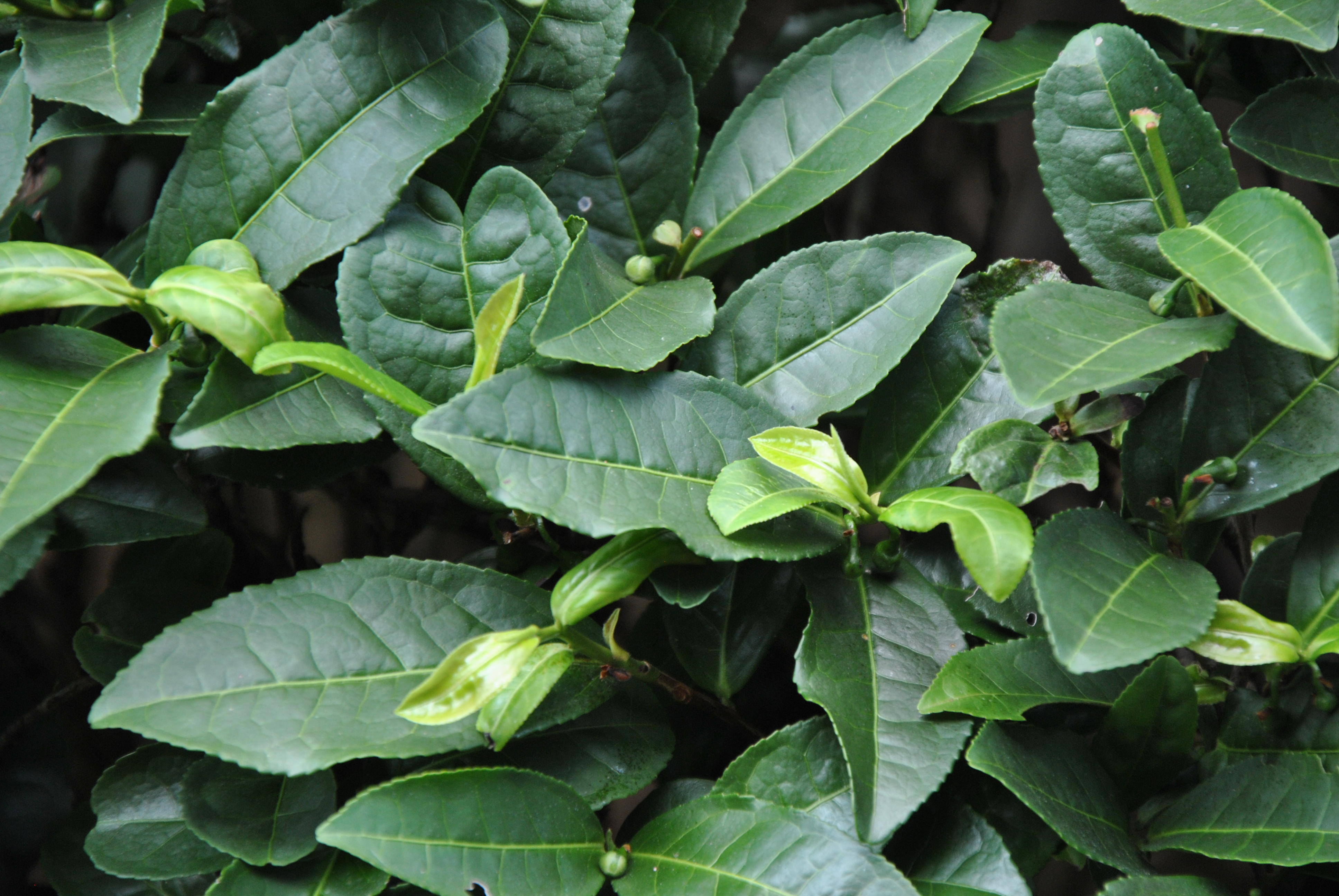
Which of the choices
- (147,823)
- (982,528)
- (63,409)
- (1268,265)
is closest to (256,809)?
(147,823)

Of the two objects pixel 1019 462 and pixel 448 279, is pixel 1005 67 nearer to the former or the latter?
pixel 1019 462

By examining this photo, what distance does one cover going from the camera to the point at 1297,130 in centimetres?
74

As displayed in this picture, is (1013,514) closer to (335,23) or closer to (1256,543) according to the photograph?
(1256,543)

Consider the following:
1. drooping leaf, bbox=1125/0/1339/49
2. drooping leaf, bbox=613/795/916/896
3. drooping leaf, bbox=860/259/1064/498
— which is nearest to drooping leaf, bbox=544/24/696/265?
drooping leaf, bbox=860/259/1064/498

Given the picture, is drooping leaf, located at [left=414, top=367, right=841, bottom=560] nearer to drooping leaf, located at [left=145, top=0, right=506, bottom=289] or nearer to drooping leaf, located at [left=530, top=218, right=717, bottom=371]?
drooping leaf, located at [left=530, top=218, right=717, bottom=371]

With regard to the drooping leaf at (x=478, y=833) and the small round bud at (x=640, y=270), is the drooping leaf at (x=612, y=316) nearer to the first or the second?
the small round bud at (x=640, y=270)

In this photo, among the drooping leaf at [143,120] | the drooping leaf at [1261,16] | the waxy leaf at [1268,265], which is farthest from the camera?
the drooping leaf at [143,120]

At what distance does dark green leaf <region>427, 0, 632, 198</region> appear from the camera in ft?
2.36

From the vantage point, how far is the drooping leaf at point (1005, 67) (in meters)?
0.78

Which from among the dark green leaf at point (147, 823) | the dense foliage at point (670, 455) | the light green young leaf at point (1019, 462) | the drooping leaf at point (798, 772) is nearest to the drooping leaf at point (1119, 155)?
the dense foliage at point (670, 455)

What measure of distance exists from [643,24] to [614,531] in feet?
1.57

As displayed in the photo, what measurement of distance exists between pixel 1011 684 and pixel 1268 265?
0.99 ft

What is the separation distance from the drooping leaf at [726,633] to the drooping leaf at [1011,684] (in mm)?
155

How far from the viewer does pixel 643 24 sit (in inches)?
31.8
